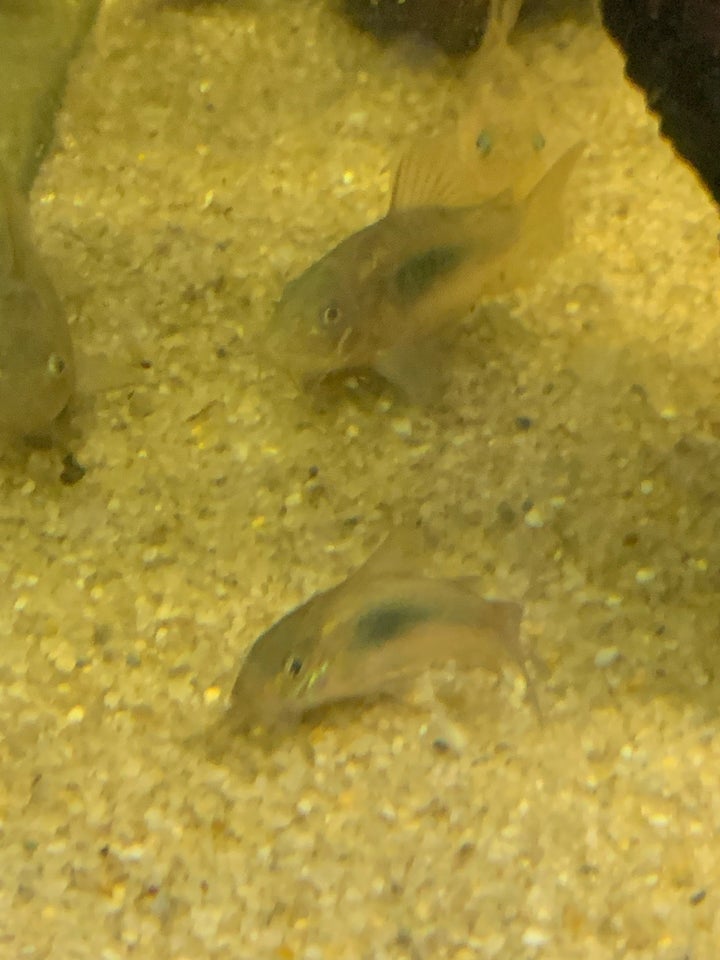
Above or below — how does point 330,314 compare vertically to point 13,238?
above

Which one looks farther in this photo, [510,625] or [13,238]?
[13,238]

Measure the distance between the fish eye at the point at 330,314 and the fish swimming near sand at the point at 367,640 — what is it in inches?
44.7

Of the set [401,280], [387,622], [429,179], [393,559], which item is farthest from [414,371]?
[387,622]

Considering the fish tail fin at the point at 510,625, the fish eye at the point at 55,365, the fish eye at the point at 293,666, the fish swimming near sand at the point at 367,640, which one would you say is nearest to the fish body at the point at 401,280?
the fish eye at the point at 55,365

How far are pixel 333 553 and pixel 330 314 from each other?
0.94m

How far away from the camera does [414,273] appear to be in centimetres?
366

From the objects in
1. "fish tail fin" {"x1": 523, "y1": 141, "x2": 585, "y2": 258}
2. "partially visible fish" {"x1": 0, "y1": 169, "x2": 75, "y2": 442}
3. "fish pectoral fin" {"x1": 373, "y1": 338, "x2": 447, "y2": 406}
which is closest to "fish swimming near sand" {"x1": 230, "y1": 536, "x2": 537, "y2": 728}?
"fish pectoral fin" {"x1": 373, "y1": 338, "x2": 447, "y2": 406}

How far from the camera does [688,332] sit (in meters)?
4.11

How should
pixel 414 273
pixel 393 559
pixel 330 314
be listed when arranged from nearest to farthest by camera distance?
pixel 393 559, pixel 330 314, pixel 414 273

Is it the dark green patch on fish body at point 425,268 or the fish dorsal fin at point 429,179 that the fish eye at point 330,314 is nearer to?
the dark green patch on fish body at point 425,268

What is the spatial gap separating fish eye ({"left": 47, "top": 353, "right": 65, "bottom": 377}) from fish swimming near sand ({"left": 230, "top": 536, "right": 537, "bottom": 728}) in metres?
1.33

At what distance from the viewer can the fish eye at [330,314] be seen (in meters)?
3.54

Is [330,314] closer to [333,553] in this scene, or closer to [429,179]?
[429,179]

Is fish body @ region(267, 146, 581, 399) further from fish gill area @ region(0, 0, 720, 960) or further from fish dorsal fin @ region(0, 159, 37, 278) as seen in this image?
fish dorsal fin @ region(0, 159, 37, 278)
